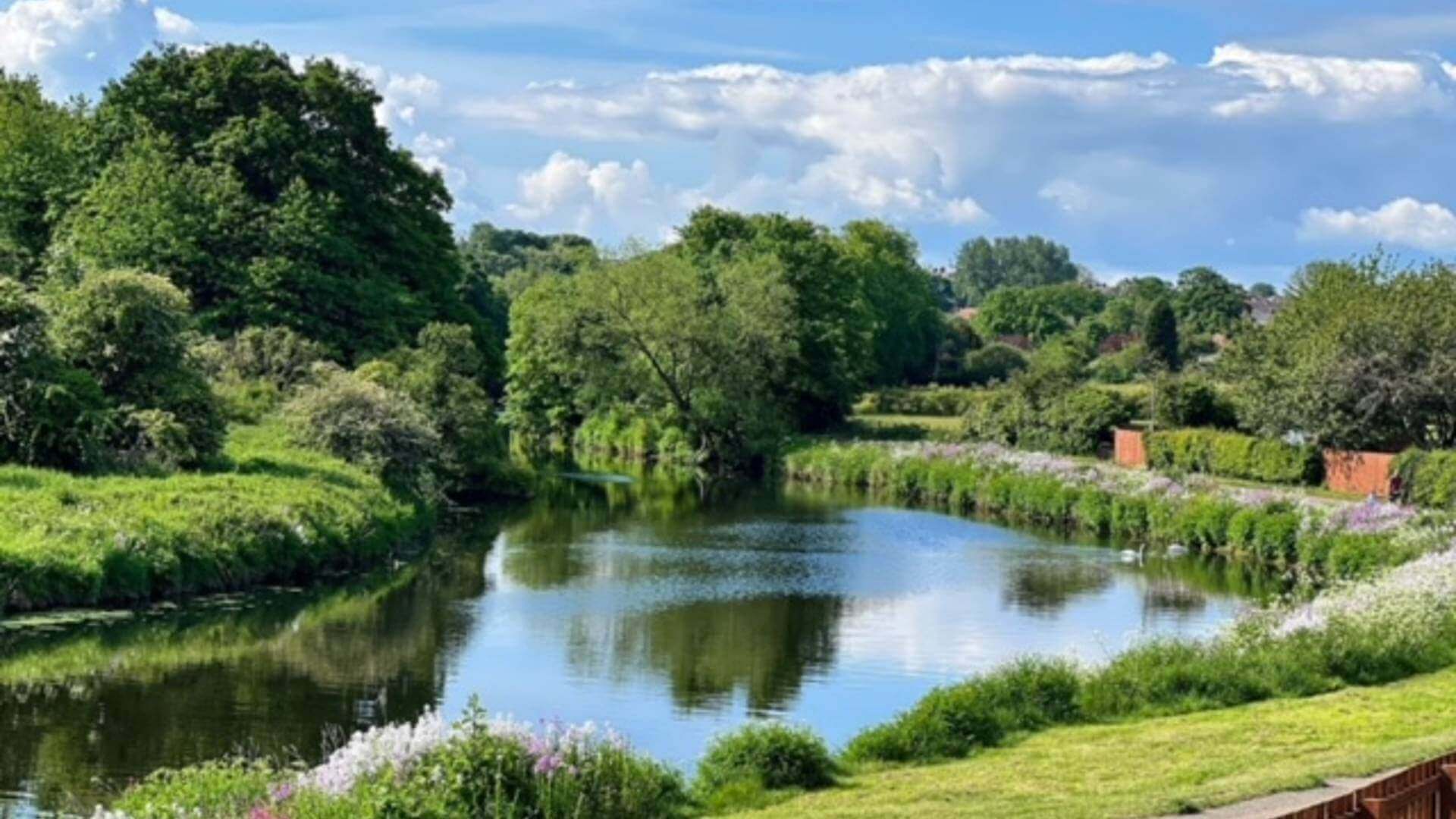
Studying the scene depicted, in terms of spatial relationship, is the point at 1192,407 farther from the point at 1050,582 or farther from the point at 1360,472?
the point at 1050,582

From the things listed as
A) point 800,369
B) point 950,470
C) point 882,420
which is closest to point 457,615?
point 950,470

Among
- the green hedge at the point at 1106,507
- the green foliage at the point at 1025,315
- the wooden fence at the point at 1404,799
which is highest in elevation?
the green foliage at the point at 1025,315

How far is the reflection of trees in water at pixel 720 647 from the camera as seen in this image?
24.9 meters

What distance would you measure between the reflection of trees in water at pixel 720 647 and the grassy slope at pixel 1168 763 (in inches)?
277

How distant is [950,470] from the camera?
61312mm

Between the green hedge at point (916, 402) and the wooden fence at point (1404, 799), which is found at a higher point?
the green hedge at point (916, 402)

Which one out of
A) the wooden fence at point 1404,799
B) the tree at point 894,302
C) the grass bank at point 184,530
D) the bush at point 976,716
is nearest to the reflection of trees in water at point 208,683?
the grass bank at point 184,530

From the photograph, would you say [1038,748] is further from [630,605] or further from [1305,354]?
[1305,354]

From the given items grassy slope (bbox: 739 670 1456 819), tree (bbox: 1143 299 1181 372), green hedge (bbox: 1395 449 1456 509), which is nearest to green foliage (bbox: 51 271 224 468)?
grassy slope (bbox: 739 670 1456 819)

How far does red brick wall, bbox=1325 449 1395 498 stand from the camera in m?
47.9

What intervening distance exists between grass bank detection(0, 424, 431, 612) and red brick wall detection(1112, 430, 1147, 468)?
28743 mm

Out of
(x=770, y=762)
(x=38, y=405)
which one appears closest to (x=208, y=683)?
(x=770, y=762)

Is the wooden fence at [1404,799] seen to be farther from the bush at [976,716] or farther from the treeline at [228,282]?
the treeline at [228,282]

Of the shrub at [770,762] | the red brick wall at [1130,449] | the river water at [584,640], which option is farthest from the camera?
the red brick wall at [1130,449]
